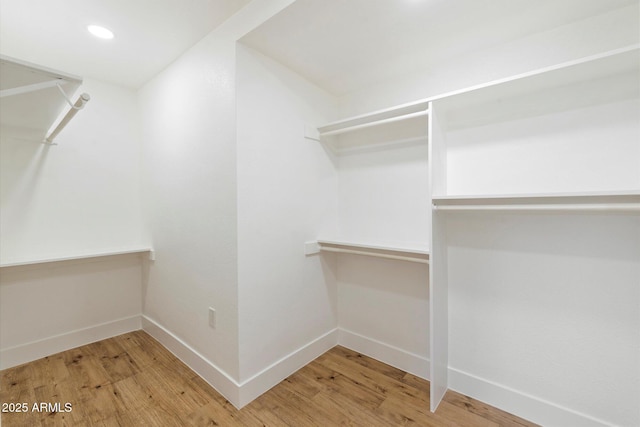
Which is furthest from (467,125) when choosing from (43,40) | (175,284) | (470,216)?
(43,40)

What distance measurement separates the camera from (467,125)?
5.87ft

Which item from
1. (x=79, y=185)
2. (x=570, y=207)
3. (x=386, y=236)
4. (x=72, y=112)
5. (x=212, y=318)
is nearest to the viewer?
(x=570, y=207)

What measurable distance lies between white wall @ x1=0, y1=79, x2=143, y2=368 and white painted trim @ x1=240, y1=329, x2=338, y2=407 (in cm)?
176

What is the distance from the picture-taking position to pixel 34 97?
5.30 ft

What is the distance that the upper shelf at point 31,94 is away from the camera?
1.24m

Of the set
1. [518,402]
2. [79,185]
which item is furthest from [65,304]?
[518,402]

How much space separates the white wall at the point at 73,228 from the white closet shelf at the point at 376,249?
1.88 metres

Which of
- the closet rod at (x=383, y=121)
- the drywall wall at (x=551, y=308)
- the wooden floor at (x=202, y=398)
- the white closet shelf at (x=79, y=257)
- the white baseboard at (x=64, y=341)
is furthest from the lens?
the white baseboard at (x=64, y=341)

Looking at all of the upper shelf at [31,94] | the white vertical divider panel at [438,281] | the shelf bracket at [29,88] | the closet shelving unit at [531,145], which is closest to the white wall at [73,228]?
the upper shelf at [31,94]

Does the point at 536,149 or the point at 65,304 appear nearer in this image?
the point at 536,149

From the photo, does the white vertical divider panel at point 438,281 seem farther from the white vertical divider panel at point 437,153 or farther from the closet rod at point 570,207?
the closet rod at point 570,207

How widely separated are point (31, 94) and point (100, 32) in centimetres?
61

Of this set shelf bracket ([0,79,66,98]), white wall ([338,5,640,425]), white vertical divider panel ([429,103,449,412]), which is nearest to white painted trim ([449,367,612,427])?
white wall ([338,5,640,425])

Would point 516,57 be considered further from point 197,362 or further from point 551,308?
point 197,362
